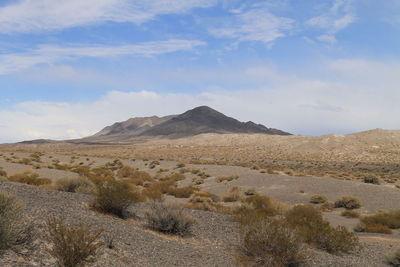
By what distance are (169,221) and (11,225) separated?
6.27 metres

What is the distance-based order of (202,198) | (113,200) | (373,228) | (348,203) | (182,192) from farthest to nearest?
1. (182,192)
2. (348,203)
3. (202,198)
4. (373,228)
5. (113,200)

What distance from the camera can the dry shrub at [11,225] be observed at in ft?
24.2

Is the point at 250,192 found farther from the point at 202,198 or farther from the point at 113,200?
the point at 113,200

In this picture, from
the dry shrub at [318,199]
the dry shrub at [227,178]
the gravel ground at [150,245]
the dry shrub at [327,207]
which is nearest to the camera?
the gravel ground at [150,245]

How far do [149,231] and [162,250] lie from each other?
2443 mm

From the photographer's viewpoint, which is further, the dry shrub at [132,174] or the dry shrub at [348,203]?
the dry shrub at [132,174]

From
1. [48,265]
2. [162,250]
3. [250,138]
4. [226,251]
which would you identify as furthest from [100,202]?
[250,138]

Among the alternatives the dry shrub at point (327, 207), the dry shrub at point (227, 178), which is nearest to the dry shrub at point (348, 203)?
the dry shrub at point (327, 207)

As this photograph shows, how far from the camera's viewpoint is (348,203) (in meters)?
23.5

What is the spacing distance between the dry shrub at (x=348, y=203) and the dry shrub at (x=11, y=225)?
67.9 ft

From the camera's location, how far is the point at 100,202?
14.0 m

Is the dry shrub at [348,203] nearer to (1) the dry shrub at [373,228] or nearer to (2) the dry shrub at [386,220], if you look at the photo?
(2) the dry shrub at [386,220]

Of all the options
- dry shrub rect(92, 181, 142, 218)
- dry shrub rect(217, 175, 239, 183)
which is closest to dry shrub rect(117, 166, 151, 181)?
dry shrub rect(217, 175, 239, 183)

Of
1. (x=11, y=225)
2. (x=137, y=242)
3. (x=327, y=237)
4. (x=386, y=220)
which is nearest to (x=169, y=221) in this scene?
(x=137, y=242)
